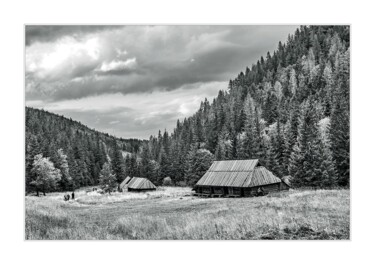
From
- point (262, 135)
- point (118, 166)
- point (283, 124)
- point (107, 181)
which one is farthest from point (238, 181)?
point (283, 124)

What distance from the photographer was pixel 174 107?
1888 cm

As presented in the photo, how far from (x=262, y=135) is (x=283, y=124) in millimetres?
8506

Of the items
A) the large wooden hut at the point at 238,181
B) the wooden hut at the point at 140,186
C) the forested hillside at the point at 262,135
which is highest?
the forested hillside at the point at 262,135

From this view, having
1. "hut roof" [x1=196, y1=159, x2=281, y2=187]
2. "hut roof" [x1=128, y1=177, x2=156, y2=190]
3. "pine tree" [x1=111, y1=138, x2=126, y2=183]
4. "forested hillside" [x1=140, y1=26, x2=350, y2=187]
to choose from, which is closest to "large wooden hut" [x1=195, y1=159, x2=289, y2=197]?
"hut roof" [x1=196, y1=159, x2=281, y2=187]

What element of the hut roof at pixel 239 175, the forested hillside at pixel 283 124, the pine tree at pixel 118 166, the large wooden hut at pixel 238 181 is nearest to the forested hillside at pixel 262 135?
the pine tree at pixel 118 166

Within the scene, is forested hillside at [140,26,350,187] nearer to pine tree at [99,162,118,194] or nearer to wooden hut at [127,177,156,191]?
wooden hut at [127,177,156,191]

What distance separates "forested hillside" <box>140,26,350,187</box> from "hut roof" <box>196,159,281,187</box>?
167 inches

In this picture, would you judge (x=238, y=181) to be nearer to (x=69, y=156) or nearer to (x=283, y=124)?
(x=69, y=156)

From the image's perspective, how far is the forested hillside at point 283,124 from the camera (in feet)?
105

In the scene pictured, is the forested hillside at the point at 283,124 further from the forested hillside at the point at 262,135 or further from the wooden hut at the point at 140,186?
the wooden hut at the point at 140,186

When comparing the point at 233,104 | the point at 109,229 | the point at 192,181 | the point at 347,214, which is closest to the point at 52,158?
the point at 192,181

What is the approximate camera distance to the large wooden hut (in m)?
33.3
